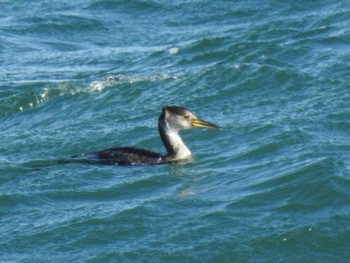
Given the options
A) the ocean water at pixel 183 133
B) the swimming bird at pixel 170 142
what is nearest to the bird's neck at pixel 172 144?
the swimming bird at pixel 170 142

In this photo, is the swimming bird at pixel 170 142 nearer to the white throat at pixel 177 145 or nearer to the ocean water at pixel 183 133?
the white throat at pixel 177 145

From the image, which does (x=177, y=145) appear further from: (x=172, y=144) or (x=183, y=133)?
(x=183, y=133)

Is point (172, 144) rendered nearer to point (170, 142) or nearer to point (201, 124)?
point (170, 142)

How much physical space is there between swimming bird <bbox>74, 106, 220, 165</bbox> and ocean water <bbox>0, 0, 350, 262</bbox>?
20cm

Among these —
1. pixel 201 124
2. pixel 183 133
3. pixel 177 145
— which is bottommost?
pixel 183 133

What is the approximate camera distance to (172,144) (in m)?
17.1

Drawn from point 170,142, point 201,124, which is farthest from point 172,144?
point 201,124

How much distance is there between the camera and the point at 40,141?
1850 centimetres

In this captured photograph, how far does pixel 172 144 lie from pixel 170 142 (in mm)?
36

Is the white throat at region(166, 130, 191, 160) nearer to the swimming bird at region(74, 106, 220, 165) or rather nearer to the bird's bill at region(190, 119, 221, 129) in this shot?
the swimming bird at region(74, 106, 220, 165)

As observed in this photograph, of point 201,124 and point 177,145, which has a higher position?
point 201,124

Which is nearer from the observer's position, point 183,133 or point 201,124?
point 201,124

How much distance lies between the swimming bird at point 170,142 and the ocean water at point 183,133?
0.67ft

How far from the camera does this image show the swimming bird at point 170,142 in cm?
1689
